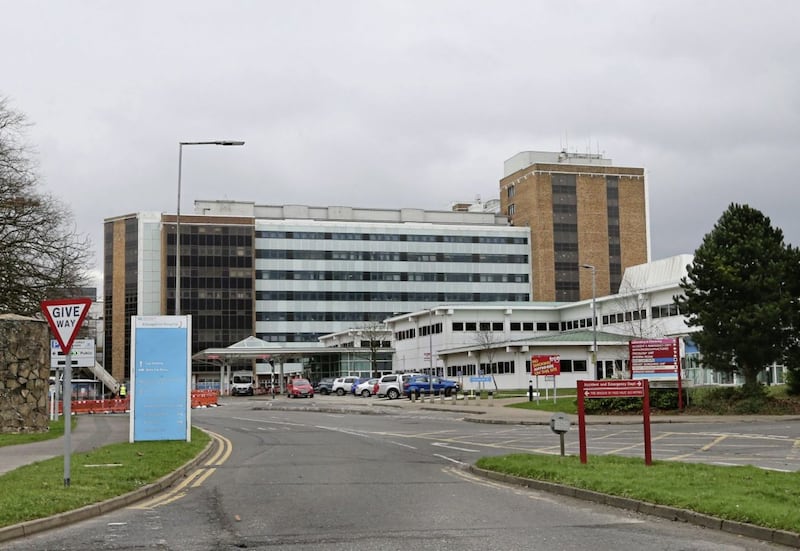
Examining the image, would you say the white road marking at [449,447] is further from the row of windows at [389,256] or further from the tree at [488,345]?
the row of windows at [389,256]

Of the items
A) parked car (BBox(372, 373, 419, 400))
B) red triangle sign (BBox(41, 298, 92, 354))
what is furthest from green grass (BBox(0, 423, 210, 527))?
parked car (BBox(372, 373, 419, 400))

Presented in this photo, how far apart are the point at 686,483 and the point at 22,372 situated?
22.0 metres

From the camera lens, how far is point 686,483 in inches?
517

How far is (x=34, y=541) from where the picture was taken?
9.95 m

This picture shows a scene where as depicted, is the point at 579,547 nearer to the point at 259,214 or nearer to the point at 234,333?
the point at 234,333

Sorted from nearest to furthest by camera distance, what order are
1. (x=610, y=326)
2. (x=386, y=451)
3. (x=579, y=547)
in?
(x=579, y=547) → (x=386, y=451) → (x=610, y=326)

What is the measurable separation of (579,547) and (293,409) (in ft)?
142

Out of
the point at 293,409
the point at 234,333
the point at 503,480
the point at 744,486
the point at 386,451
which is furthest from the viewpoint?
the point at 234,333

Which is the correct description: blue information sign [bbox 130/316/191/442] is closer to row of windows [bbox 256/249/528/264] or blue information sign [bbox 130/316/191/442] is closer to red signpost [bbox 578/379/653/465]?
red signpost [bbox 578/379/653/465]

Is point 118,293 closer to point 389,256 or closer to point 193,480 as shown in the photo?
point 389,256

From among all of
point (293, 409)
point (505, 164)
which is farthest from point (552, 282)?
point (293, 409)

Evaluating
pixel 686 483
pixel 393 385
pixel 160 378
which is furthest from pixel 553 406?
pixel 686 483

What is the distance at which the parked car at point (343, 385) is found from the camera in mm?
80562

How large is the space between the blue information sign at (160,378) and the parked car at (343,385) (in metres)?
56.4
